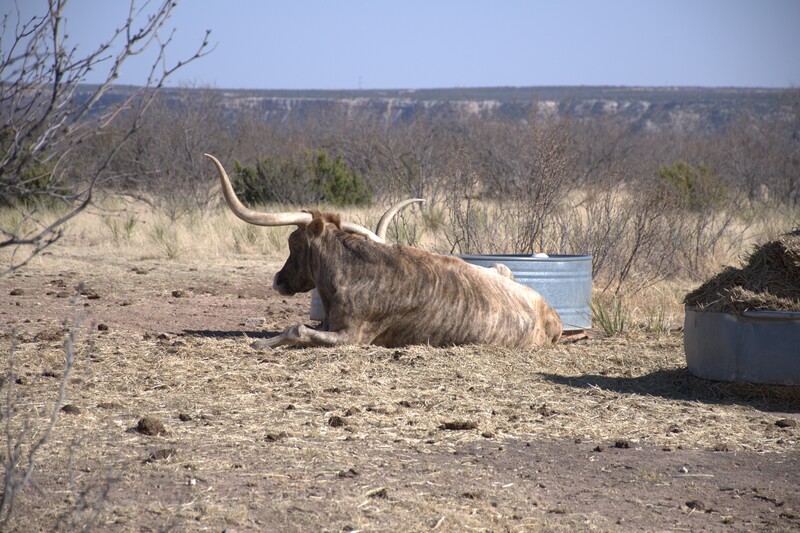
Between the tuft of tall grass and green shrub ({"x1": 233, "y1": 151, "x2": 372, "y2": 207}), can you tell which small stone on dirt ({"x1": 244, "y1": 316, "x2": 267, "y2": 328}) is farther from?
green shrub ({"x1": 233, "y1": 151, "x2": 372, "y2": 207})

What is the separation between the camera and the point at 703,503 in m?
4.50

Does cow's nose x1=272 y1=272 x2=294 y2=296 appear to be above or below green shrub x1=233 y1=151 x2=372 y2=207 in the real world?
below

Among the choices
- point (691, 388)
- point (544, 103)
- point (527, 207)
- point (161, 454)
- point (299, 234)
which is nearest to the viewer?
point (161, 454)

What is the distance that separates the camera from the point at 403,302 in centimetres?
789

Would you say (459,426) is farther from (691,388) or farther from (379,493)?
(691,388)

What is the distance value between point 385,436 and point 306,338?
252 centimetres

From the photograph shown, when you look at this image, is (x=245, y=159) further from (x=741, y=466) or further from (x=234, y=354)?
(x=741, y=466)

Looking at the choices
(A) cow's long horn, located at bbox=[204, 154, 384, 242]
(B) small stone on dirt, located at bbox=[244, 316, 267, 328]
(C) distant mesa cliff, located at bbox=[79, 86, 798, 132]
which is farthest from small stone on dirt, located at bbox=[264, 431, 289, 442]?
(C) distant mesa cliff, located at bbox=[79, 86, 798, 132]

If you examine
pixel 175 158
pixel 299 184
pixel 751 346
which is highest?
pixel 175 158

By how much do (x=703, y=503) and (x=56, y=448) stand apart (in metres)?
3.09

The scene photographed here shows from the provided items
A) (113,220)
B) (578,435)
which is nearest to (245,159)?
(113,220)

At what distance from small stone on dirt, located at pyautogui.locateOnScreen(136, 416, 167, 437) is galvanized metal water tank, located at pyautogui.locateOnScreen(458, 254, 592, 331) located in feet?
14.7

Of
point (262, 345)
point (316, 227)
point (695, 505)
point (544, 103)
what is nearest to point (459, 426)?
point (695, 505)

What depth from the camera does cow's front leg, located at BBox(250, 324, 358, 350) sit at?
781 centimetres
